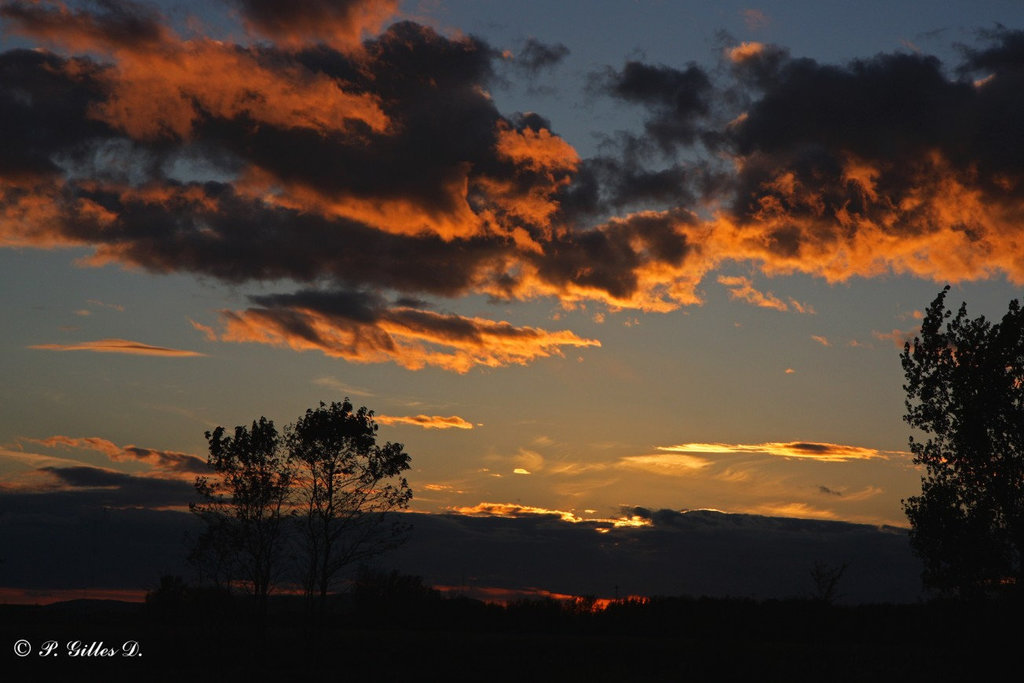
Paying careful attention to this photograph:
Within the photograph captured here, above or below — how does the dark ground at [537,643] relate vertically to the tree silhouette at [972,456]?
below

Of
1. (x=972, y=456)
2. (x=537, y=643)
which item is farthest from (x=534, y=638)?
(x=972, y=456)

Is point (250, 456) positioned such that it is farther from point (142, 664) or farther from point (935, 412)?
point (935, 412)

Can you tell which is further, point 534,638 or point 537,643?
point 534,638

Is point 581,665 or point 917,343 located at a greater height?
point 917,343

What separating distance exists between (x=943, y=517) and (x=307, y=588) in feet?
120

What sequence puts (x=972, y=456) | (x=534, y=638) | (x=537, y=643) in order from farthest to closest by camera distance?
(x=534, y=638), (x=537, y=643), (x=972, y=456)

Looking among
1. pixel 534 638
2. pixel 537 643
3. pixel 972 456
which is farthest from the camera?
pixel 534 638

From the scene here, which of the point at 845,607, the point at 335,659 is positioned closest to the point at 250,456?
the point at 335,659

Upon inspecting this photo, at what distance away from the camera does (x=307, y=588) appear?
54938mm

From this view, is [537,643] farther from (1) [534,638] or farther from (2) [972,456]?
(2) [972,456]

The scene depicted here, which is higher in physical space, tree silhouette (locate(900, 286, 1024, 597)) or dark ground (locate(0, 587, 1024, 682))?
tree silhouette (locate(900, 286, 1024, 597))

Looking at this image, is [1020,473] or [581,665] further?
[581,665]

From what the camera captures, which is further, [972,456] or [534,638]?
[534,638]

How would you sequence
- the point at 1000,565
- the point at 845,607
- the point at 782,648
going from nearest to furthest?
the point at 1000,565 < the point at 782,648 < the point at 845,607
